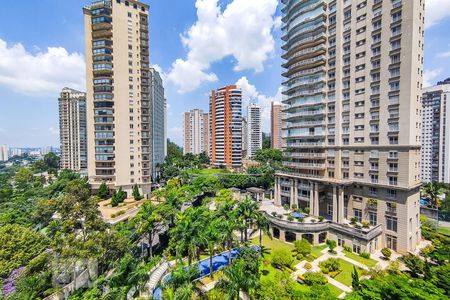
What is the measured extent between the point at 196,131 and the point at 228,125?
194 ft

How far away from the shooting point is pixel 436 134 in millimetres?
84688

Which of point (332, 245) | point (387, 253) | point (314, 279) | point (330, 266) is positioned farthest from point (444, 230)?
point (314, 279)

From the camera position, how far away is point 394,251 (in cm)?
3978

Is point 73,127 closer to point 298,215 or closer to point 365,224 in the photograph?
point 298,215

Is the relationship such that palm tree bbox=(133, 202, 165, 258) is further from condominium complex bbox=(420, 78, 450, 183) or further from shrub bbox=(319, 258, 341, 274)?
condominium complex bbox=(420, 78, 450, 183)

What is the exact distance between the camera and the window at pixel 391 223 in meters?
39.8

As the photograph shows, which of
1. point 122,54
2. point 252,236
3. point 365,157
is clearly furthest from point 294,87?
point 122,54

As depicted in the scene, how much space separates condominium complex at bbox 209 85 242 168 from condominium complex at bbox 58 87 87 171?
254 feet

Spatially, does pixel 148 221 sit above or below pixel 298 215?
above

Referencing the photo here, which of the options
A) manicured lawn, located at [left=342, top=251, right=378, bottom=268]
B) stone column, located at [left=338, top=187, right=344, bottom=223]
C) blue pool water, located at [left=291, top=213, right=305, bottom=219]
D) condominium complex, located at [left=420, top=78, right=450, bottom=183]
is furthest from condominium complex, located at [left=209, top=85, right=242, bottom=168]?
manicured lawn, located at [left=342, top=251, right=378, bottom=268]

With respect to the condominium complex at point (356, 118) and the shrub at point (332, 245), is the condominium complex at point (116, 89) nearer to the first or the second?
the condominium complex at point (356, 118)

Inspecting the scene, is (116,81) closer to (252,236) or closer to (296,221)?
(252,236)

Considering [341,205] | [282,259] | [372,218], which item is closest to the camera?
[282,259]

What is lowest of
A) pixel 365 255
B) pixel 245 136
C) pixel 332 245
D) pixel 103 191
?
pixel 365 255
